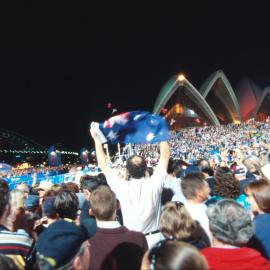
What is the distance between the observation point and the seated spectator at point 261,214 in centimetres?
239

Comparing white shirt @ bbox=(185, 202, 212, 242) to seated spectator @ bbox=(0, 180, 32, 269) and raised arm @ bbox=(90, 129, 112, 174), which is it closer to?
raised arm @ bbox=(90, 129, 112, 174)

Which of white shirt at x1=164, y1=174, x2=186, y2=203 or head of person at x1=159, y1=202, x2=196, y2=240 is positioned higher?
white shirt at x1=164, y1=174, x2=186, y2=203

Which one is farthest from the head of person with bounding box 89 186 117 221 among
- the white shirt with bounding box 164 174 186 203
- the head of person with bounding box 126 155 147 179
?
the white shirt with bounding box 164 174 186 203

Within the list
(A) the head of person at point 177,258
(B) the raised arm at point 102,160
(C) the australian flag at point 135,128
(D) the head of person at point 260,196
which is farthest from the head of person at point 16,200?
(D) the head of person at point 260,196

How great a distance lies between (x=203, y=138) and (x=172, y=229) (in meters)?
36.4

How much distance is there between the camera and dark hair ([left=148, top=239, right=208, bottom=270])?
139 cm

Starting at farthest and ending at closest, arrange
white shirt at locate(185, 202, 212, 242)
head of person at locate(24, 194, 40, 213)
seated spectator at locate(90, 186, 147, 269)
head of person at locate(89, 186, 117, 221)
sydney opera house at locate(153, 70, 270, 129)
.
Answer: sydney opera house at locate(153, 70, 270, 129)
head of person at locate(24, 194, 40, 213)
white shirt at locate(185, 202, 212, 242)
head of person at locate(89, 186, 117, 221)
seated spectator at locate(90, 186, 147, 269)

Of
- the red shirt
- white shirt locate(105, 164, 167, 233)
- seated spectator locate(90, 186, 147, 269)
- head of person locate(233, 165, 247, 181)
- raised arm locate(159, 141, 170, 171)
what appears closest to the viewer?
the red shirt

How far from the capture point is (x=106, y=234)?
7.52 ft

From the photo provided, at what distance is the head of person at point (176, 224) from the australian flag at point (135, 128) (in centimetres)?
254

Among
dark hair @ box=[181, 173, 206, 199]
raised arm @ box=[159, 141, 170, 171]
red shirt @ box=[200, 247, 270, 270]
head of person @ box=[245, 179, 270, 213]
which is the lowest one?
red shirt @ box=[200, 247, 270, 270]

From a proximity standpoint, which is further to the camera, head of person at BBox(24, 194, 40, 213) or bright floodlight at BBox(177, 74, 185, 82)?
Answer: bright floodlight at BBox(177, 74, 185, 82)

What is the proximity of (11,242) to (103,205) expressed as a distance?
0.75 metres

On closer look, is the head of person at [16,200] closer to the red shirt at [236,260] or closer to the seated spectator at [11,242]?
the seated spectator at [11,242]
